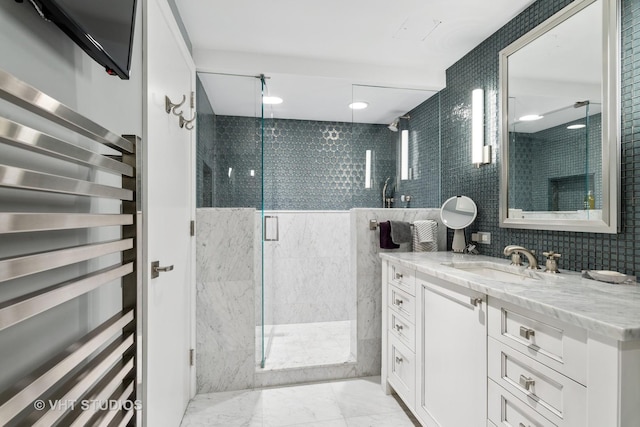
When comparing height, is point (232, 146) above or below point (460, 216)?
above

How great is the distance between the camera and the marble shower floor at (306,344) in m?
2.50

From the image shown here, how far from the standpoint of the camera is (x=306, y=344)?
287cm

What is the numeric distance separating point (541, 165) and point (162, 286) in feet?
6.87

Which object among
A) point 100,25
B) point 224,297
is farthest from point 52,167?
point 224,297

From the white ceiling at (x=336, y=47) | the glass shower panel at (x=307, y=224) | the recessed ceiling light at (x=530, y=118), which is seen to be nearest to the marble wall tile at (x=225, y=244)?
the glass shower panel at (x=307, y=224)

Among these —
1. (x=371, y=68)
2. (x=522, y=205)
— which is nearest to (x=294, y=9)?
(x=371, y=68)

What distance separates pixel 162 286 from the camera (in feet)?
5.21

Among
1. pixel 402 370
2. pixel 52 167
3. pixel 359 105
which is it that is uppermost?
pixel 359 105

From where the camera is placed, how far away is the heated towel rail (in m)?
0.51

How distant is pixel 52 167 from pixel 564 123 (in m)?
2.10

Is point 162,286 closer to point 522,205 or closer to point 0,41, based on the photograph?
point 0,41

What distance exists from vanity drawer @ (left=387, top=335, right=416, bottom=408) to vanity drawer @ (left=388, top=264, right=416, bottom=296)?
36cm

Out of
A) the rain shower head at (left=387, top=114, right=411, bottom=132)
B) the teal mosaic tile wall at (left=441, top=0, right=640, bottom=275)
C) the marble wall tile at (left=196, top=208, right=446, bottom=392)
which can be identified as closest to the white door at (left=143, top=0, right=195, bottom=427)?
the marble wall tile at (left=196, top=208, right=446, bottom=392)

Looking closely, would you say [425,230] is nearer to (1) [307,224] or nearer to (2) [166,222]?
(1) [307,224]
